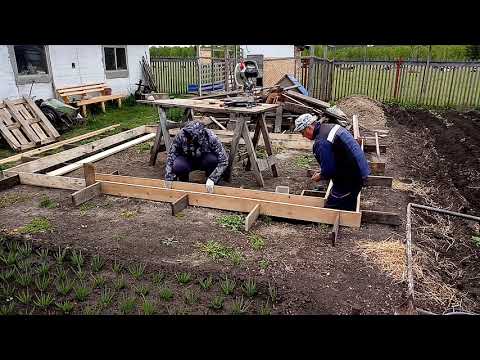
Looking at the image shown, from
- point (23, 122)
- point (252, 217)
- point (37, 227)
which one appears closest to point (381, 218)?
point (252, 217)

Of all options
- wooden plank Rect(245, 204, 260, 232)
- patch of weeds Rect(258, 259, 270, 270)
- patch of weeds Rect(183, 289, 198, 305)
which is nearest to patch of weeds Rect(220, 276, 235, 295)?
patch of weeds Rect(183, 289, 198, 305)

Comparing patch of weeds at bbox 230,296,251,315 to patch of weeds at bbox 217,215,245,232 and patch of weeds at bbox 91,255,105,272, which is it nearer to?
patch of weeds at bbox 217,215,245,232

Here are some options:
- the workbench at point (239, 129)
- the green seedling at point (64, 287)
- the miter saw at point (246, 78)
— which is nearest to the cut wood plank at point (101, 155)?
the workbench at point (239, 129)

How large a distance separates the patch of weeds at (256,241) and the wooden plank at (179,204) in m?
1.21

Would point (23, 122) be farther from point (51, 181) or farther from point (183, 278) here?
point (183, 278)

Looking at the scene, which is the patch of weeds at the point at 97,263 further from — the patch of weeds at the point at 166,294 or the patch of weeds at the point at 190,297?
the patch of weeds at the point at 190,297

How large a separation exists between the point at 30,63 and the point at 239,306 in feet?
37.0

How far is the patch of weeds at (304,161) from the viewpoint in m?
8.06

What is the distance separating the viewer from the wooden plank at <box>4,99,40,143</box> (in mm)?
9672

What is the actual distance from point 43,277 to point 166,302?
1406 millimetres

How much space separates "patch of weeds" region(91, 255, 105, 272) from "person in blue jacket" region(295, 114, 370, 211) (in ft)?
9.47
